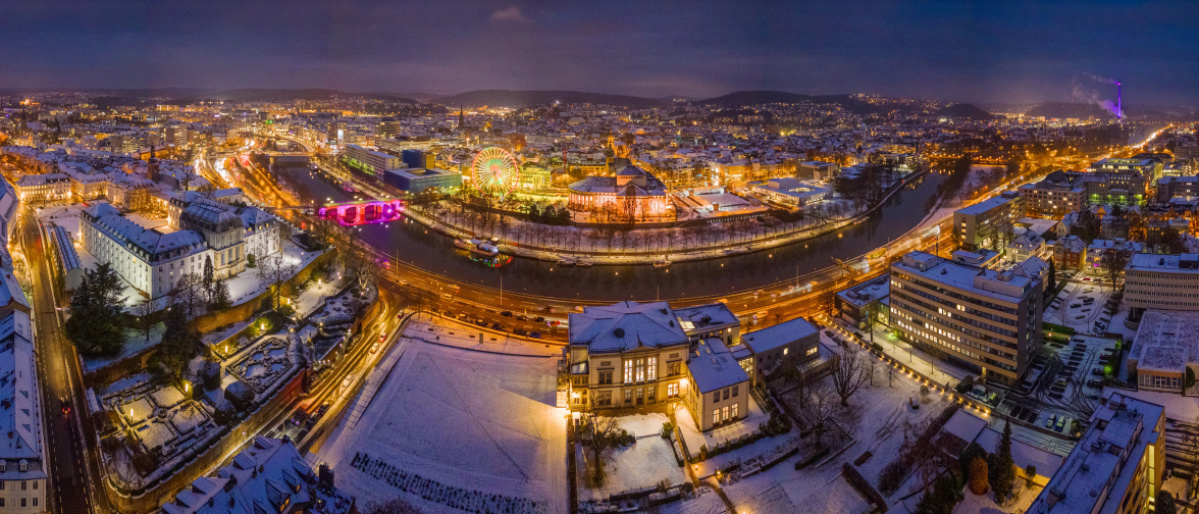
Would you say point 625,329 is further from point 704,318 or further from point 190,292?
point 190,292

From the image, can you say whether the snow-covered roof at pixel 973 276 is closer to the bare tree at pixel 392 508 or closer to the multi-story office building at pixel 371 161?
the bare tree at pixel 392 508

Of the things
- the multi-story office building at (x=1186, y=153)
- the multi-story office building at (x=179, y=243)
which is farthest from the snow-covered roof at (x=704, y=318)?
the multi-story office building at (x=1186, y=153)

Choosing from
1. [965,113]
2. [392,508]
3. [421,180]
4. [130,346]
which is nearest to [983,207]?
[392,508]

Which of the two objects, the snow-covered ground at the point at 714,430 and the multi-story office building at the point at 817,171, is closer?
the snow-covered ground at the point at 714,430

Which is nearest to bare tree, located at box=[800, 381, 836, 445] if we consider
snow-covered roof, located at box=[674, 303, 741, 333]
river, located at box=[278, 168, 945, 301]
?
snow-covered roof, located at box=[674, 303, 741, 333]

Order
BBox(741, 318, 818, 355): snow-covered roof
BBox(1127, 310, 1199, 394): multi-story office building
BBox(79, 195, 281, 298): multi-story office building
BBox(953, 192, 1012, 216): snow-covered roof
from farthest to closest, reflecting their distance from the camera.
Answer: BBox(953, 192, 1012, 216): snow-covered roof < BBox(79, 195, 281, 298): multi-story office building < BBox(741, 318, 818, 355): snow-covered roof < BBox(1127, 310, 1199, 394): multi-story office building

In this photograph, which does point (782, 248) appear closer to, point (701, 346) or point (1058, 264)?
point (1058, 264)

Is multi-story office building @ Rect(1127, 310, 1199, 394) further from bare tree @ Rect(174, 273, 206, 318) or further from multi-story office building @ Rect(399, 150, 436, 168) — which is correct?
multi-story office building @ Rect(399, 150, 436, 168)
